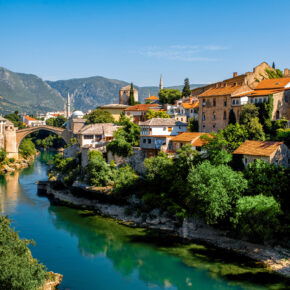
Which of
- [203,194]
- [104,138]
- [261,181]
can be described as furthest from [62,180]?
[261,181]

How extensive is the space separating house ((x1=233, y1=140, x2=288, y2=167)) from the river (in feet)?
23.1

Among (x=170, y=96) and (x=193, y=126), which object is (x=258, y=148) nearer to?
(x=193, y=126)

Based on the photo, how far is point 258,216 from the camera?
22.0 metres

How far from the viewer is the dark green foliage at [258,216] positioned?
21.9 meters

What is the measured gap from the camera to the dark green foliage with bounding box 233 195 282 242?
2188 cm

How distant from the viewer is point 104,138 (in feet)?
139

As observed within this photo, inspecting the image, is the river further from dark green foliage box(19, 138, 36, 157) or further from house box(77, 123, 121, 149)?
dark green foliage box(19, 138, 36, 157)

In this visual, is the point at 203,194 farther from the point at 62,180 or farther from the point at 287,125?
the point at 62,180

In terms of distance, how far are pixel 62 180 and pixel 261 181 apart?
2258 cm

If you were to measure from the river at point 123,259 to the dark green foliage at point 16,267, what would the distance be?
3976 mm

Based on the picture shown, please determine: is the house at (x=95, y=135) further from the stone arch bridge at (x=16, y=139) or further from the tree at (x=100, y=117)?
the stone arch bridge at (x=16, y=139)

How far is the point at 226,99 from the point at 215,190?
13.8 metres

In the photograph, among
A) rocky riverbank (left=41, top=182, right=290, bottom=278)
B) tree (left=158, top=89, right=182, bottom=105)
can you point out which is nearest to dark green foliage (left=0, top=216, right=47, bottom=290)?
rocky riverbank (left=41, top=182, right=290, bottom=278)

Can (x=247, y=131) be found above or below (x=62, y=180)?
above
